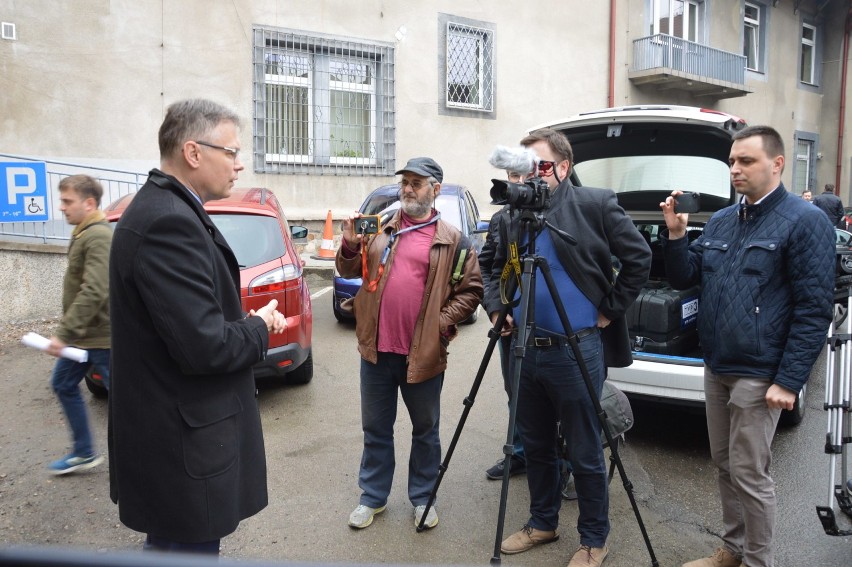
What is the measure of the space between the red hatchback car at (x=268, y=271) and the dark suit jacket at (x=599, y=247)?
8.53 ft

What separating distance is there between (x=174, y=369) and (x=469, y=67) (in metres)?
13.2

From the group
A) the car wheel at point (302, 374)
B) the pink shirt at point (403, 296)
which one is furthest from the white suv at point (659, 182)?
the car wheel at point (302, 374)

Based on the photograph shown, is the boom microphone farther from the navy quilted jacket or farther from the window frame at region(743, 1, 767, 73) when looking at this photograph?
the window frame at region(743, 1, 767, 73)

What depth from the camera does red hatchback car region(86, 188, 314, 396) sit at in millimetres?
5207

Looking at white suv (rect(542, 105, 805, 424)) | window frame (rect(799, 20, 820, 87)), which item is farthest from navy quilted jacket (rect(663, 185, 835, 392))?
window frame (rect(799, 20, 820, 87))

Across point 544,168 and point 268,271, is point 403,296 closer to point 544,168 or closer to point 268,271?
point 544,168

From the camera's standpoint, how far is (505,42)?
14414mm

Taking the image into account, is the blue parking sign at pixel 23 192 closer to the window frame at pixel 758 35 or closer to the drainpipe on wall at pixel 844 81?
the window frame at pixel 758 35

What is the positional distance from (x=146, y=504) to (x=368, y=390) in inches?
64.8

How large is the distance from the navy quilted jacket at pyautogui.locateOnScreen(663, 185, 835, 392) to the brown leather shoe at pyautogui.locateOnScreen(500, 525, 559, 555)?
1.17 meters

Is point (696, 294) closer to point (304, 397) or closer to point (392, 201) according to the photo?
point (304, 397)

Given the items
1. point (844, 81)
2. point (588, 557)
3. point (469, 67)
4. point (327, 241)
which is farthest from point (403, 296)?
point (844, 81)

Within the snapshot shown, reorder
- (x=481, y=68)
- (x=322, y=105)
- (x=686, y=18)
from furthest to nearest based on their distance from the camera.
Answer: (x=686, y=18)
(x=481, y=68)
(x=322, y=105)

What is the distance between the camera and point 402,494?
400 cm
